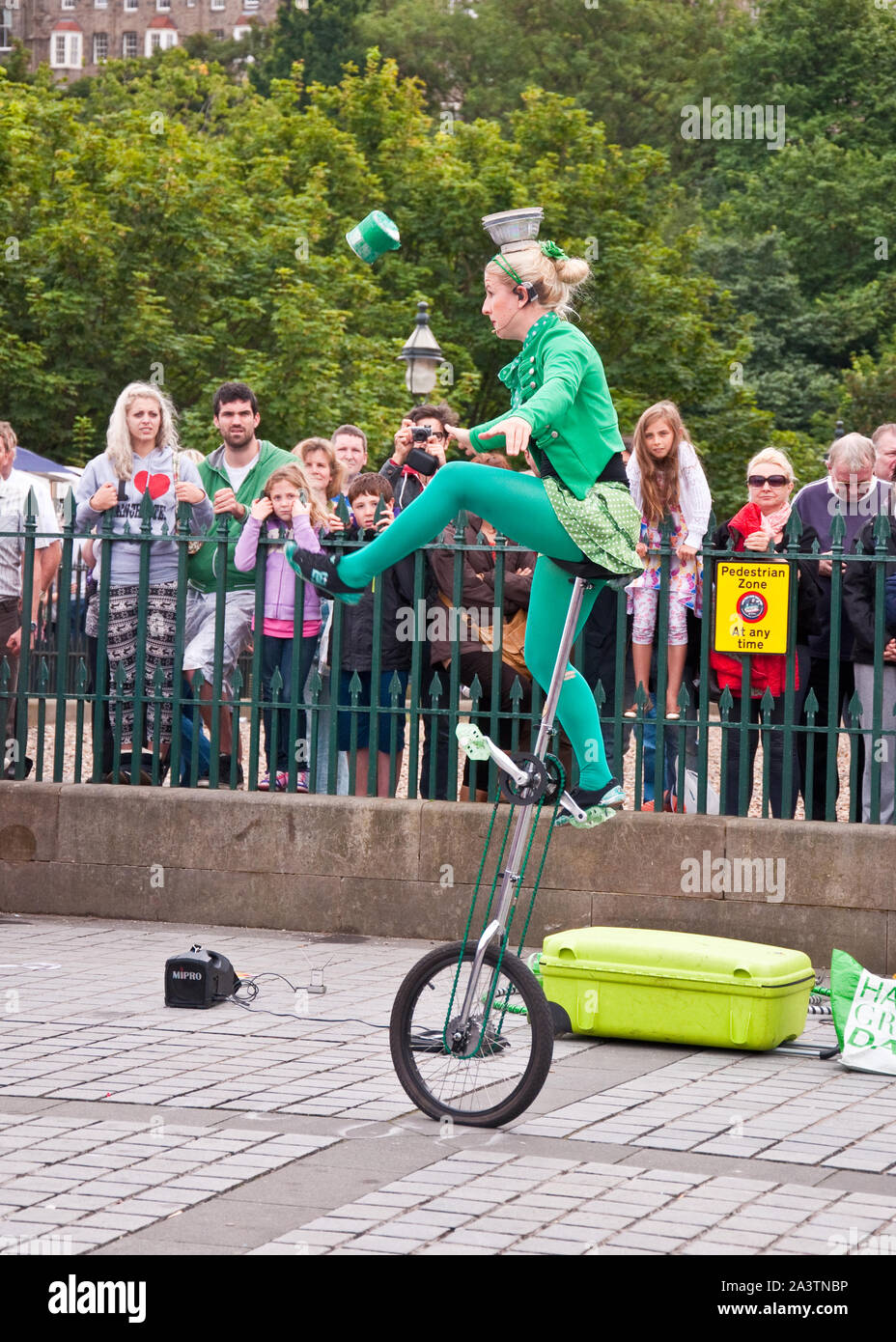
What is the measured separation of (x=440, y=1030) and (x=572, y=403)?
1.98 meters

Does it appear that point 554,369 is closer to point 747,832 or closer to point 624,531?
point 624,531

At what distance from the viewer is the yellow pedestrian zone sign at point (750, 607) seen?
867 centimetres

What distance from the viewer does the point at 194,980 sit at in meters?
7.54

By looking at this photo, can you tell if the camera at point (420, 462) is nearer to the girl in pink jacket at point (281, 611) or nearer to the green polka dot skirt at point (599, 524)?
the green polka dot skirt at point (599, 524)

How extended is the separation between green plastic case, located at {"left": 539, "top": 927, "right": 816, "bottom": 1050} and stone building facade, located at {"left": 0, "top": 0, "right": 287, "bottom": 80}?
115752 millimetres

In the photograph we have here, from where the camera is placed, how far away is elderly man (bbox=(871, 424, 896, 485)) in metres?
10.1

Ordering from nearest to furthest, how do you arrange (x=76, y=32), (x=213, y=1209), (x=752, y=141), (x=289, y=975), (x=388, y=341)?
(x=213, y=1209) → (x=289, y=975) → (x=388, y=341) → (x=752, y=141) → (x=76, y=32)

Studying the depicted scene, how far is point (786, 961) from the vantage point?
7.11 meters

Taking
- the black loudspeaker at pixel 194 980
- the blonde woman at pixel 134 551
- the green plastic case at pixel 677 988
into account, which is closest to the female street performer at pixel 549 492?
the green plastic case at pixel 677 988

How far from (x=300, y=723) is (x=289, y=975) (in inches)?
66.2

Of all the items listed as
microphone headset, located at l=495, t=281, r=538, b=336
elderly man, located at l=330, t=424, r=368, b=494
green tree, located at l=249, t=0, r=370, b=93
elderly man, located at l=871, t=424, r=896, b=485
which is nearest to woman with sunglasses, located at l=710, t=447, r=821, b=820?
elderly man, located at l=871, t=424, r=896, b=485

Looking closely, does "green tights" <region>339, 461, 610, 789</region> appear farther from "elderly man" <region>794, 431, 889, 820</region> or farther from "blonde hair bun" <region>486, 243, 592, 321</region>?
"elderly man" <region>794, 431, 889, 820</region>

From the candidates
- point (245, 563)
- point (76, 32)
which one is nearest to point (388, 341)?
point (245, 563)

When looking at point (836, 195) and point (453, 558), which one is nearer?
point (453, 558)
